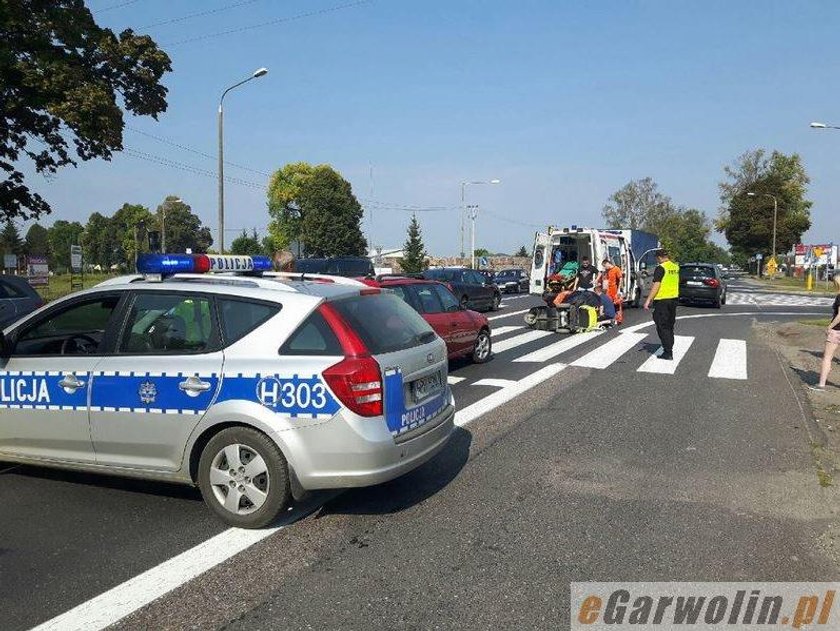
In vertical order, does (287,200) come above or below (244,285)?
Result: above

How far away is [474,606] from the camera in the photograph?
337cm

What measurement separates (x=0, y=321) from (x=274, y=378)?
29.7 feet

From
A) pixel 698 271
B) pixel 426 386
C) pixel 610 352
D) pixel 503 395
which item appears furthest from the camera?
pixel 698 271

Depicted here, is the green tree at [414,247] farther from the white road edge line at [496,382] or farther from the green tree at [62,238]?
the green tree at [62,238]

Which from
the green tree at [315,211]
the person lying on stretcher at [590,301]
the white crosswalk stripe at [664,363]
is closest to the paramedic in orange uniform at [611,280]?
the person lying on stretcher at [590,301]

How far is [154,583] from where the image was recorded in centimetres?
362

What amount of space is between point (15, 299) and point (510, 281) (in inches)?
1188

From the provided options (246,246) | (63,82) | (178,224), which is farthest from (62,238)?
(63,82)

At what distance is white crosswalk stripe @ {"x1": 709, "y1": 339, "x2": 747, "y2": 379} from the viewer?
10.2 meters

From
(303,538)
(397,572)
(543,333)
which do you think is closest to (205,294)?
(303,538)

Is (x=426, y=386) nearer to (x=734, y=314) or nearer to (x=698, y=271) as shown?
(x=734, y=314)

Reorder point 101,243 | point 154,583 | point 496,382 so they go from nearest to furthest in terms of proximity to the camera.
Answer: point 154,583 < point 496,382 < point 101,243

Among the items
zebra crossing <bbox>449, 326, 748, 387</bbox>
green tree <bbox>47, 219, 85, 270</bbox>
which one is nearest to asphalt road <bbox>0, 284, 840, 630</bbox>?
zebra crossing <bbox>449, 326, 748, 387</bbox>

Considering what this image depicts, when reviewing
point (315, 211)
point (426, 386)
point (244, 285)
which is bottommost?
→ point (426, 386)
